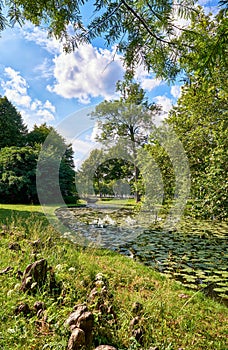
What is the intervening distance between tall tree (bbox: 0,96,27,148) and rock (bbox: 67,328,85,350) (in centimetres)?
2125

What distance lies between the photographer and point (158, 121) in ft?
28.0

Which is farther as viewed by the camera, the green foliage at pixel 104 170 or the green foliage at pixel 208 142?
the green foliage at pixel 104 170

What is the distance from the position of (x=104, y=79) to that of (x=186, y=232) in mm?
→ 5074

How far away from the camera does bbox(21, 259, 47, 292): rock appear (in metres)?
1.90

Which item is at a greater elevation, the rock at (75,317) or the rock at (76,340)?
the rock at (75,317)

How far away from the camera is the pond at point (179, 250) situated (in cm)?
320

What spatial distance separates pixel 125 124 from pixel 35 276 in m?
6.66

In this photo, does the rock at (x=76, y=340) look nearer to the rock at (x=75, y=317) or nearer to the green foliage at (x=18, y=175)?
the rock at (x=75, y=317)

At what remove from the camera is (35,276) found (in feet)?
6.46

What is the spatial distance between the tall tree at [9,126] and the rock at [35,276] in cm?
2036

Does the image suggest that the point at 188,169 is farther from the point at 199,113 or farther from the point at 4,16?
the point at 4,16

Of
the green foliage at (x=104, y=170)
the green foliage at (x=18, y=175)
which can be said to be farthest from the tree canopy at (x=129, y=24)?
the green foliage at (x=18, y=175)

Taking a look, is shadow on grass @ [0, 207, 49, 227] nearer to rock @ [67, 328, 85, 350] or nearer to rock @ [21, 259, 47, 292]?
rock @ [21, 259, 47, 292]

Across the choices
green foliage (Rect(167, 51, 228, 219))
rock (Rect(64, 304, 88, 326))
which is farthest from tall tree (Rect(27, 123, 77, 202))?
rock (Rect(64, 304, 88, 326))
